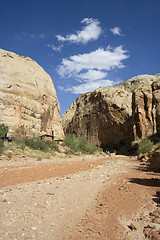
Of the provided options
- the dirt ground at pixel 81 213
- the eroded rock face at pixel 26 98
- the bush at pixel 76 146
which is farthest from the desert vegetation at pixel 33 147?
the dirt ground at pixel 81 213

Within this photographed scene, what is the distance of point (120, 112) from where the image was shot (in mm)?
37344

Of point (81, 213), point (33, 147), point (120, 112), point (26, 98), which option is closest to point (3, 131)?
point (33, 147)

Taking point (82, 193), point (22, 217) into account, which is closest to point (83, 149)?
point (82, 193)

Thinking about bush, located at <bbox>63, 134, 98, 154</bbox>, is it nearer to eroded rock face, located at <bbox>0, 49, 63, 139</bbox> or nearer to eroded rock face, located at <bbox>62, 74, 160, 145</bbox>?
eroded rock face, located at <bbox>0, 49, 63, 139</bbox>

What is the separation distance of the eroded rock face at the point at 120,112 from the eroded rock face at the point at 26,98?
575 inches

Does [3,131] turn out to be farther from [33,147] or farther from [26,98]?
[26,98]

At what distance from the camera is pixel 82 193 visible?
4.59 meters

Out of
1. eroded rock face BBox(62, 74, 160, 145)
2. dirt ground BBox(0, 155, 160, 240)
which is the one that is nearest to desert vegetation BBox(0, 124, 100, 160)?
dirt ground BBox(0, 155, 160, 240)

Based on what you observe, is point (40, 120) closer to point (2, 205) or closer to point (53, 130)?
point (53, 130)

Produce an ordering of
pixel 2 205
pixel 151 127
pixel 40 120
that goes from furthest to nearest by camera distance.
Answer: pixel 151 127, pixel 40 120, pixel 2 205

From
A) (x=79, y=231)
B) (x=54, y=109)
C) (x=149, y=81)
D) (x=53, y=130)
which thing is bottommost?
(x=79, y=231)

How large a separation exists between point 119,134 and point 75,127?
38.5 ft

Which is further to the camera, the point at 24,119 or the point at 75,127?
the point at 75,127

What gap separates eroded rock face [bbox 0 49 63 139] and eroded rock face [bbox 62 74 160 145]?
14.6m
